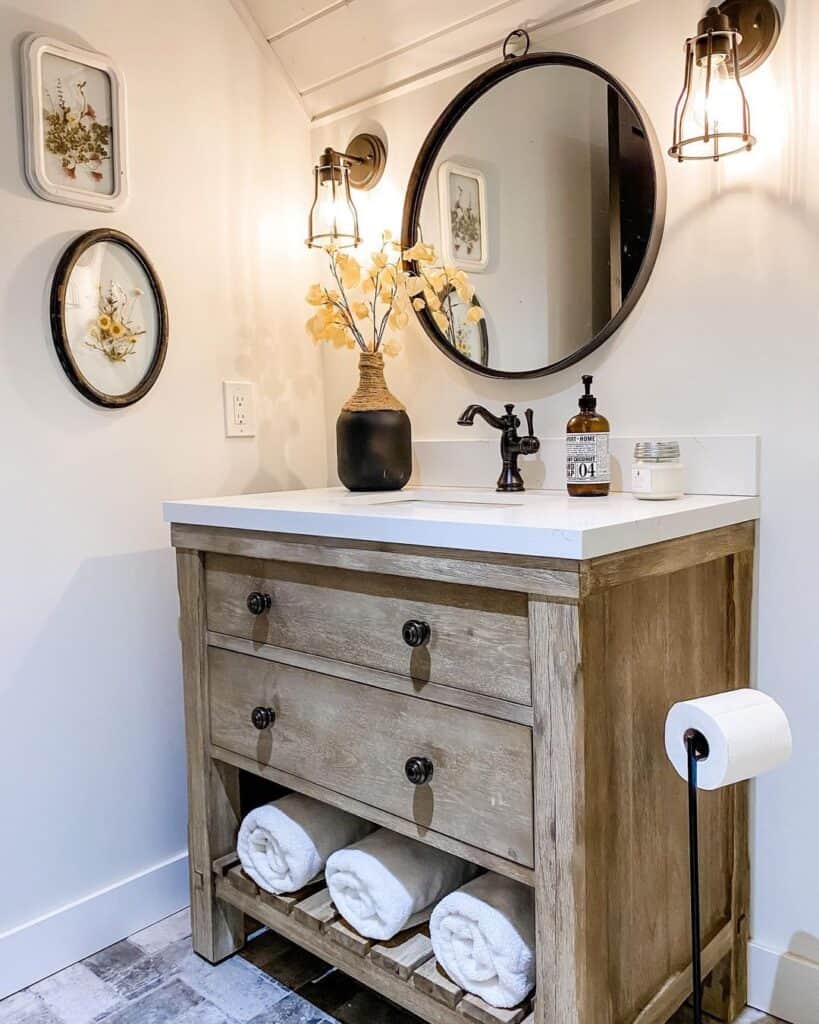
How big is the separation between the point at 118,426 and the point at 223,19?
3.13 feet

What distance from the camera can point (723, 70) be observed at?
132cm

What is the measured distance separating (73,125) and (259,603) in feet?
3.25

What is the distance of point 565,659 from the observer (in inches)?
41.7

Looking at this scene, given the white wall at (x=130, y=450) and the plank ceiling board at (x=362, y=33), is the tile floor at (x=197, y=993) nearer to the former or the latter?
the white wall at (x=130, y=450)

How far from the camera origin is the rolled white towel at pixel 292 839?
1.49 metres

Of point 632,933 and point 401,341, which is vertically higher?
point 401,341

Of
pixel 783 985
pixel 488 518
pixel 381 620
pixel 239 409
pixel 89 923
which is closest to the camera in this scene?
pixel 488 518

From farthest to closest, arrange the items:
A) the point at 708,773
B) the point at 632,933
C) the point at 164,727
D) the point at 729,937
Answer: the point at 164,727
the point at 729,937
the point at 632,933
the point at 708,773

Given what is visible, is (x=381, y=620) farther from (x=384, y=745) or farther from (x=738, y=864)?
(x=738, y=864)

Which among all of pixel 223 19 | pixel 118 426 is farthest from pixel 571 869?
pixel 223 19

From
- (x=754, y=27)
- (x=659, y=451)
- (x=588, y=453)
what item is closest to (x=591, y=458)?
(x=588, y=453)

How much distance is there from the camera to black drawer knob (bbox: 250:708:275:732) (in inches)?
59.0

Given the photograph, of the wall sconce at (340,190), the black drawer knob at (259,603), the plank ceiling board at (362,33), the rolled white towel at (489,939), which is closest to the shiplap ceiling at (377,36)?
the plank ceiling board at (362,33)

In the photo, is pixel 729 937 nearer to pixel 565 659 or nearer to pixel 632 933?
pixel 632 933
